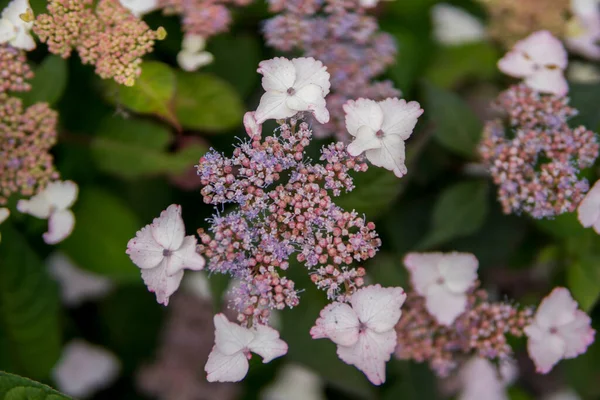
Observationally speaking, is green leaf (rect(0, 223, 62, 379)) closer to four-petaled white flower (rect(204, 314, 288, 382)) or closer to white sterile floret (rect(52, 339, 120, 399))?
white sterile floret (rect(52, 339, 120, 399))

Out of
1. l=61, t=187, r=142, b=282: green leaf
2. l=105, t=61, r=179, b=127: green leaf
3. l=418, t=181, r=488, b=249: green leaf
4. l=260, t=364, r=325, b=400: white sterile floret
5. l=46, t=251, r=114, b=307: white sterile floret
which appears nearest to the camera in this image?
l=105, t=61, r=179, b=127: green leaf

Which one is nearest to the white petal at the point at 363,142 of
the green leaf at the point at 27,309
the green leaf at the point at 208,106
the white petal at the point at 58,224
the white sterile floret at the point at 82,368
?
the green leaf at the point at 208,106

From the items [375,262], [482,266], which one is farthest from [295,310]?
[482,266]

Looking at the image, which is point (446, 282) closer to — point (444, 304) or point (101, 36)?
point (444, 304)

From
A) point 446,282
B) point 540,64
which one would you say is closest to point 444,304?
point 446,282

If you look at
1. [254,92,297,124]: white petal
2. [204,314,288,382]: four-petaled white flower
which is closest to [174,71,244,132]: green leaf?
[254,92,297,124]: white petal
